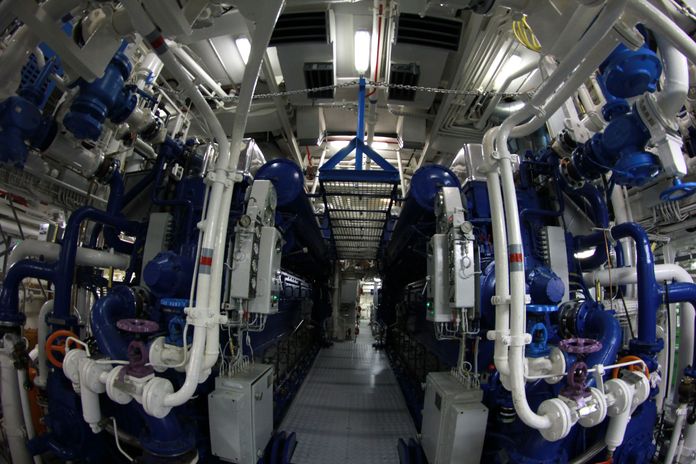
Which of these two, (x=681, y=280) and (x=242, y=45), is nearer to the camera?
(x=681, y=280)

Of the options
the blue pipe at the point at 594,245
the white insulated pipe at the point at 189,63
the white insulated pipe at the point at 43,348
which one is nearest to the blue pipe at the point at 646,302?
the blue pipe at the point at 594,245

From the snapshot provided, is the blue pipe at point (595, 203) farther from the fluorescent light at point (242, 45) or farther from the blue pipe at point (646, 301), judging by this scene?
the fluorescent light at point (242, 45)

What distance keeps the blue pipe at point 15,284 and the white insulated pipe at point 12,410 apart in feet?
0.51

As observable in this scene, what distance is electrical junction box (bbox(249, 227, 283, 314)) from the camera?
8.23ft

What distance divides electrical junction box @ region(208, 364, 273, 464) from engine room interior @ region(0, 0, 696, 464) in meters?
0.02

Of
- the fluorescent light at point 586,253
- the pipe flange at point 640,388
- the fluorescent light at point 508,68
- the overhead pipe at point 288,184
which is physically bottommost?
the pipe flange at point 640,388

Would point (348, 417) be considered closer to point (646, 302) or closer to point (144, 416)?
point (144, 416)

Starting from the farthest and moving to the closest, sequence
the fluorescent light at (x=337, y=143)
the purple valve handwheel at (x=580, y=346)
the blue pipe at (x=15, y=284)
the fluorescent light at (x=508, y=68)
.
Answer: the fluorescent light at (x=337, y=143) → the fluorescent light at (x=508, y=68) → the blue pipe at (x=15, y=284) → the purple valve handwheel at (x=580, y=346)

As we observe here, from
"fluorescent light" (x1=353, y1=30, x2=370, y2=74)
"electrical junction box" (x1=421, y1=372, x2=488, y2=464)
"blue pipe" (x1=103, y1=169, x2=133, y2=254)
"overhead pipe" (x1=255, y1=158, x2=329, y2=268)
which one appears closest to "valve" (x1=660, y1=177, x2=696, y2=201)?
"electrical junction box" (x1=421, y1=372, x2=488, y2=464)

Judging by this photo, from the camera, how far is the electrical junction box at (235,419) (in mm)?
2240

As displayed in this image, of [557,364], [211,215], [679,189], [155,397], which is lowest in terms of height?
[155,397]

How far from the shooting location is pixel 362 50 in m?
3.62

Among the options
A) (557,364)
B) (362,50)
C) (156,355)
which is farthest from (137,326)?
(362,50)

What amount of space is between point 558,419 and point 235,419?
2.25 m
